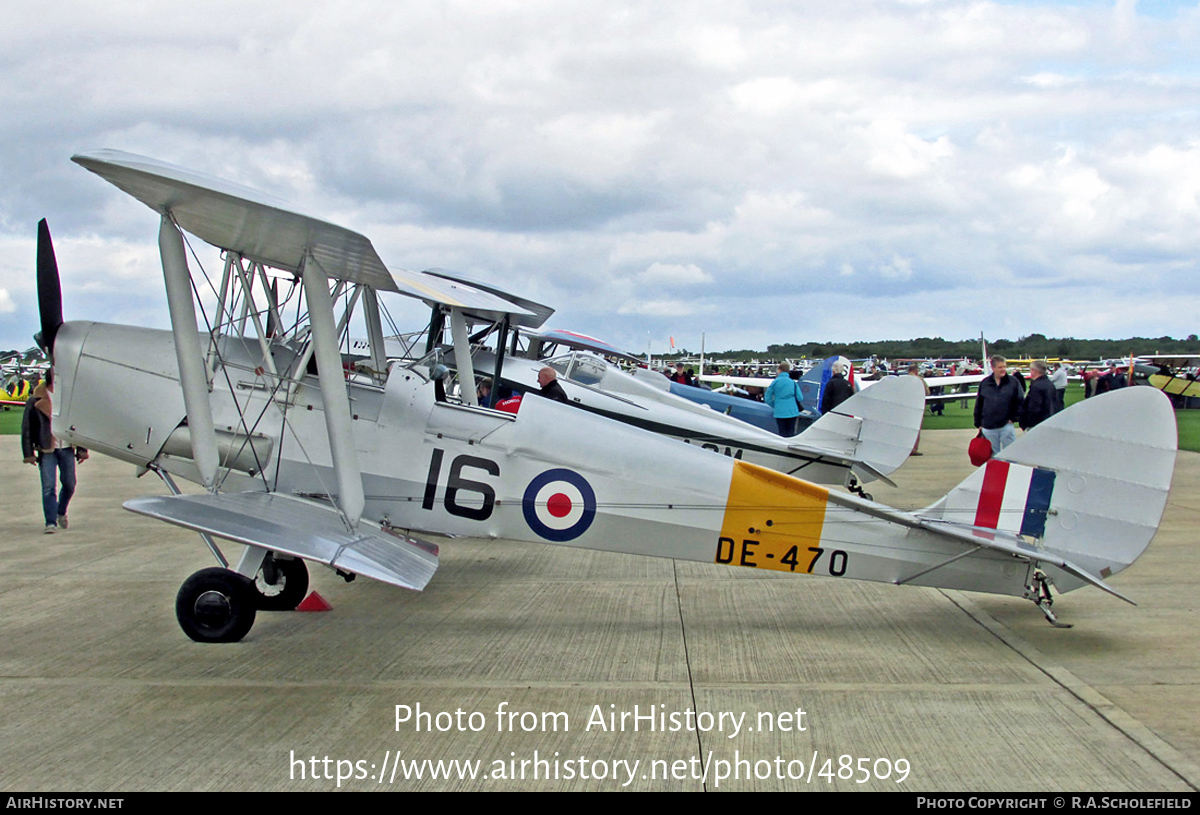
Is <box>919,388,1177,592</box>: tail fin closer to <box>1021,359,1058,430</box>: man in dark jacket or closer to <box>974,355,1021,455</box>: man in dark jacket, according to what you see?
<box>974,355,1021,455</box>: man in dark jacket

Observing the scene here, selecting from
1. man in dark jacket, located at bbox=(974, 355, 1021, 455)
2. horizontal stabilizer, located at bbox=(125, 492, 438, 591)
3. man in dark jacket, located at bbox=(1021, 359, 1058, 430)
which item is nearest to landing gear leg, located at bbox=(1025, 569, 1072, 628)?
horizontal stabilizer, located at bbox=(125, 492, 438, 591)

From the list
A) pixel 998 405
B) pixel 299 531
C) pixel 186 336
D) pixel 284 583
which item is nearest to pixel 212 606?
pixel 299 531

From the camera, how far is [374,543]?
5.48 m

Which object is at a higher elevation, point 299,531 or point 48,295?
point 48,295

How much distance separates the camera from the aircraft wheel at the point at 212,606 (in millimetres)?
5426

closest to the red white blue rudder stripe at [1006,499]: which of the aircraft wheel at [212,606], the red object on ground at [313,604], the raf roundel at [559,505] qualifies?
the raf roundel at [559,505]

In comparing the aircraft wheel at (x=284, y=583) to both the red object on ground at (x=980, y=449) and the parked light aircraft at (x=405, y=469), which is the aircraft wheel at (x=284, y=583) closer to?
the parked light aircraft at (x=405, y=469)

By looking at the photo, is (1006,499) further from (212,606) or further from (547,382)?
(547,382)

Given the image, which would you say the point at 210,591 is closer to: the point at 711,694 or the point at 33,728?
the point at 33,728

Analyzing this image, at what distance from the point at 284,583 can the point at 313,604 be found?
9.6 inches

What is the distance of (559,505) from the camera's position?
5.94 m

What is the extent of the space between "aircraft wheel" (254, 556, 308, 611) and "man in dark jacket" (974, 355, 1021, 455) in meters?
7.60

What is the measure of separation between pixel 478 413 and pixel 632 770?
2.92 m

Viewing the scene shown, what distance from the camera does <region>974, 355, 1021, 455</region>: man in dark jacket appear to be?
35.0 ft
